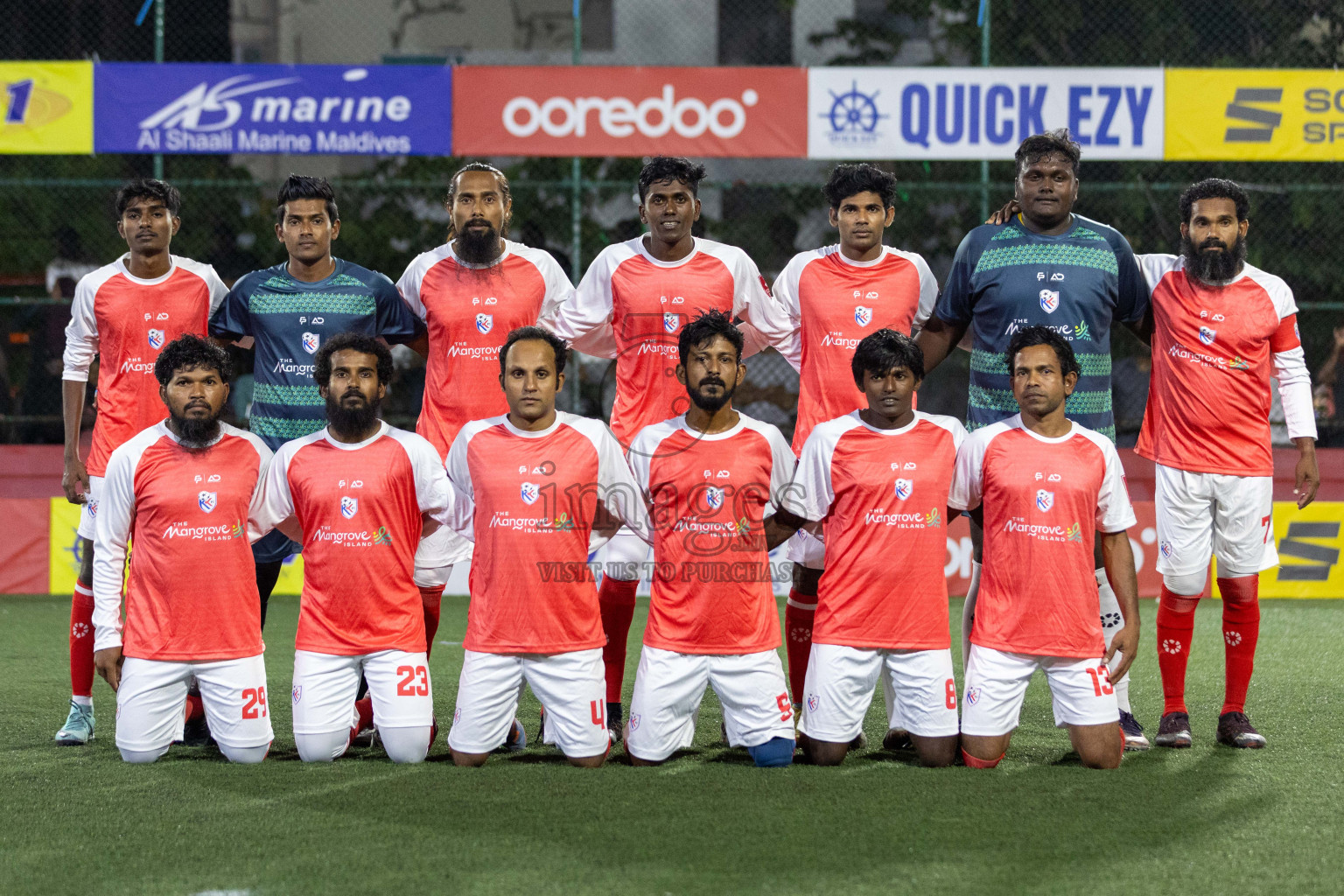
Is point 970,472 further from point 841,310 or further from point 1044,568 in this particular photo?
point 841,310

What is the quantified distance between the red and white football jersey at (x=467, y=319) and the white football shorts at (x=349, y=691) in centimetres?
99

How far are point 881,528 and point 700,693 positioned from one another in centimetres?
83

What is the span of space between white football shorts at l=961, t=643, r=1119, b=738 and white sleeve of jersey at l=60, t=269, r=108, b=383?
144 inches

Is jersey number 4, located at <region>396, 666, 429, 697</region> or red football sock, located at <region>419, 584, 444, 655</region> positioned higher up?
red football sock, located at <region>419, 584, 444, 655</region>

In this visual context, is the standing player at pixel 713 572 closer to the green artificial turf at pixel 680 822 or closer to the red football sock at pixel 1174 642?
the green artificial turf at pixel 680 822

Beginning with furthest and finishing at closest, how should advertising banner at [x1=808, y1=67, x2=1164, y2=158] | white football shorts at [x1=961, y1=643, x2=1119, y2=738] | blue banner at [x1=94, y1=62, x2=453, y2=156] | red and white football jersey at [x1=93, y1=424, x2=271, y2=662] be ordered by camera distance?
blue banner at [x1=94, y1=62, x2=453, y2=156] < advertising banner at [x1=808, y1=67, x2=1164, y2=158] < red and white football jersey at [x1=93, y1=424, x2=271, y2=662] < white football shorts at [x1=961, y1=643, x2=1119, y2=738]

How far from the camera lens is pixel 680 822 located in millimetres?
3965

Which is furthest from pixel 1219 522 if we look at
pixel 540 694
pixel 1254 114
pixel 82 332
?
pixel 1254 114

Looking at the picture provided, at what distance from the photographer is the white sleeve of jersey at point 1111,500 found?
482 cm

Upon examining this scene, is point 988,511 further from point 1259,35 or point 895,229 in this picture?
point 1259,35

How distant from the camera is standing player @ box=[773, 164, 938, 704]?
5.30m

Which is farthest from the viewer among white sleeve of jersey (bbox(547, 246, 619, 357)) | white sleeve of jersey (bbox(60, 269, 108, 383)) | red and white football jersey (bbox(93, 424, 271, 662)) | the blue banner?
the blue banner

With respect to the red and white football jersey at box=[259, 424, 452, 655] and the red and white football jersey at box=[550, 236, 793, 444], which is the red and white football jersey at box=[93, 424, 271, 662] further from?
the red and white football jersey at box=[550, 236, 793, 444]

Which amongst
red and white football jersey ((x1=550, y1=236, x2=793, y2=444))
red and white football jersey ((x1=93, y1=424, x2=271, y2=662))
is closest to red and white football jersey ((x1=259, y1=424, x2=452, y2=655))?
red and white football jersey ((x1=93, y1=424, x2=271, y2=662))
